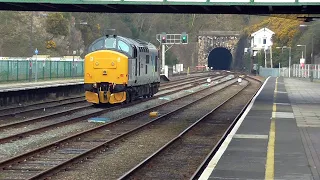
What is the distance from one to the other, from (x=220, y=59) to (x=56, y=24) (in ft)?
225

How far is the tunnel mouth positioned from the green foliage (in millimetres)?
57867

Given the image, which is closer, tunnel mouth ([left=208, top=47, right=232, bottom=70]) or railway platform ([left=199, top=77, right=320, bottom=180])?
railway platform ([left=199, top=77, right=320, bottom=180])

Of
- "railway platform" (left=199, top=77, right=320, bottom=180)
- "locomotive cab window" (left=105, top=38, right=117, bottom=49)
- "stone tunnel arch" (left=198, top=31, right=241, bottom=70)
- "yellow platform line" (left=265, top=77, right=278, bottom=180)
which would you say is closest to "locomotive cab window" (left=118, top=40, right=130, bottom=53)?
"locomotive cab window" (left=105, top=38, right=117, bottom=49)

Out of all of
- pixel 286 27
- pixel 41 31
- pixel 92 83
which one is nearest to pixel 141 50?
pixel 92 83

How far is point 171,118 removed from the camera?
79.1 ft

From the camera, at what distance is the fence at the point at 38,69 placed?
43.4 metres

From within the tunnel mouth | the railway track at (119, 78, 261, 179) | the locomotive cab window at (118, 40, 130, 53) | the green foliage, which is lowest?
the railway track at (119, 78, 261, 179)

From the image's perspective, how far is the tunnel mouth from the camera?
127312mm

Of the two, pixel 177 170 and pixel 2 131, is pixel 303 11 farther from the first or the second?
pixel 177 170

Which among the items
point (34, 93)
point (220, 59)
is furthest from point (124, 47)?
point (220, 59)

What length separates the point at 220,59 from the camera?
134 meters

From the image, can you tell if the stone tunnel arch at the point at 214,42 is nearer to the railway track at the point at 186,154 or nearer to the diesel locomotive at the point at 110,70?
the diesel locomotive at the point at 110,70

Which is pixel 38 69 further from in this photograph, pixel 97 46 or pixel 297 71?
pixel 297 71

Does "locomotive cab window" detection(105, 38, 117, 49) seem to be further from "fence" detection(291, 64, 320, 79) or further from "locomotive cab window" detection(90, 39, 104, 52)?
"fence" detection(291, 64, 320, 79)
